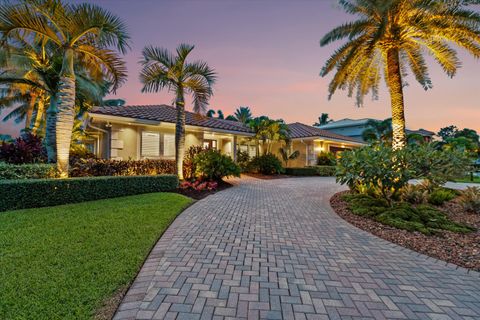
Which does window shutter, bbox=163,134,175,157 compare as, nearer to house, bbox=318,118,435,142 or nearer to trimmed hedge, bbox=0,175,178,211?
trimmed hedge, bbox=0,175,178,211

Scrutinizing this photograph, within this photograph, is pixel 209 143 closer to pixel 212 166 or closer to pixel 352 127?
pixel 212 166

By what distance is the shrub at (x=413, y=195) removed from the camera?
7457 millimetres

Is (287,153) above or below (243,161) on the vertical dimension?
above

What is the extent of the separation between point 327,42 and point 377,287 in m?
10.0

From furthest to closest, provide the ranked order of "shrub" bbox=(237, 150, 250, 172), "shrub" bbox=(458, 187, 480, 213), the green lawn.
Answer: "shrub" bbox=(237, 150, 250, 172), "shrub" bbox=(458, 187, 480, 213), the green lawn

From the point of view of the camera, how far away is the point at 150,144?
43.6 feet

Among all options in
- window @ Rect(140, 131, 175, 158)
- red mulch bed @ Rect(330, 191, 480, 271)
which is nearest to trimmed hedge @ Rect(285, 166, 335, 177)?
window @ Rect(140, 131, 175, 158)

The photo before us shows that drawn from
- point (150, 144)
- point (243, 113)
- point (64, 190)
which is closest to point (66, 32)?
point (64, 190)

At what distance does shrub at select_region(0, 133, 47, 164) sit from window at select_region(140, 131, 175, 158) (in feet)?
15.7

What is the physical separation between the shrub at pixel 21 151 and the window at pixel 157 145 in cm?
479

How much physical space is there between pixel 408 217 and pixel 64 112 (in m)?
11.2

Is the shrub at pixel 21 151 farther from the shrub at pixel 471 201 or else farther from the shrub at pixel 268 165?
the shrub at pixel 471 201

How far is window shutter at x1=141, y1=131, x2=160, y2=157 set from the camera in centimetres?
1300

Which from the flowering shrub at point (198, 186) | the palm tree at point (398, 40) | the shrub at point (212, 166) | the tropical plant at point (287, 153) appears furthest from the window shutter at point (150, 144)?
the tropical plant at point (287, 153)
